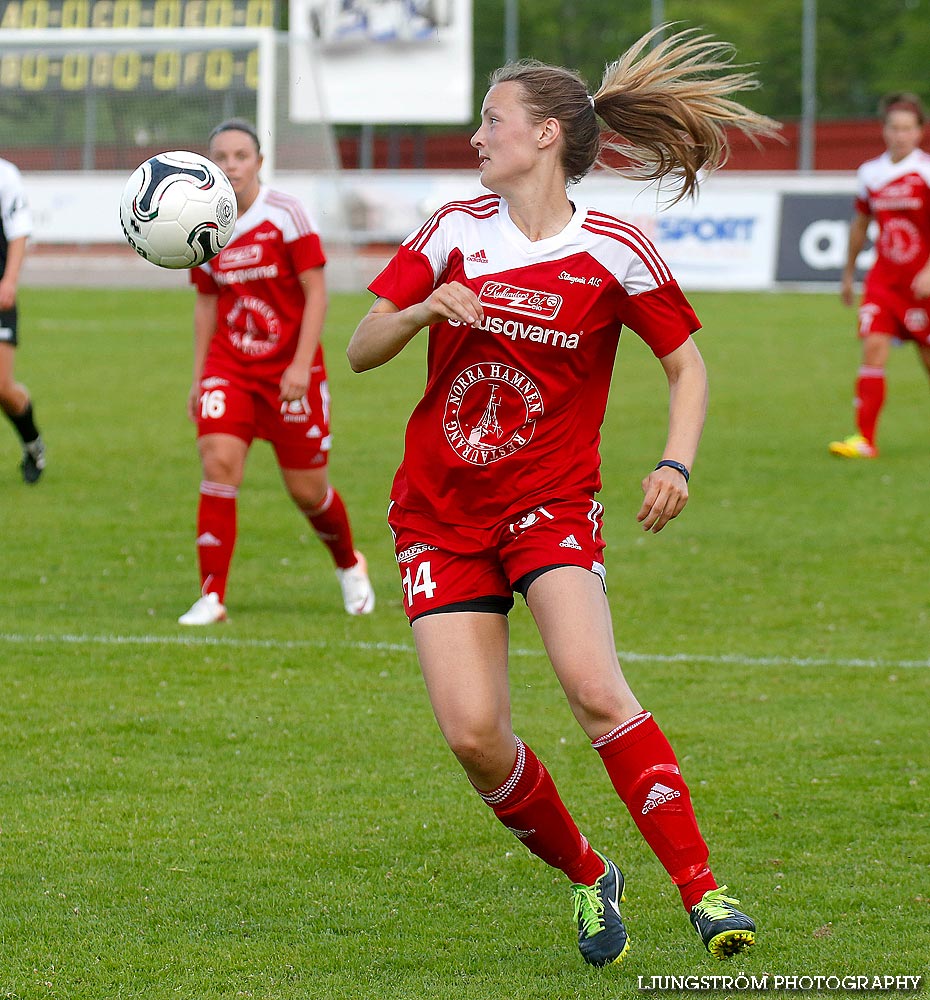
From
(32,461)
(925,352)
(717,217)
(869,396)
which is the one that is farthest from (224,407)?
(717,217)

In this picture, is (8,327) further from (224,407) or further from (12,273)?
(224,407)

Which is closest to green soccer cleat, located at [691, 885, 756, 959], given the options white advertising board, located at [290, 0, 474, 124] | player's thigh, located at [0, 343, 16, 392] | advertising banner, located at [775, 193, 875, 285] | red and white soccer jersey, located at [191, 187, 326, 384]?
red and white soccer jersey, located at [191, 187, 326, 384]

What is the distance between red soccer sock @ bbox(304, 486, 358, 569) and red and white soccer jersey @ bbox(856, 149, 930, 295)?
19.0ft

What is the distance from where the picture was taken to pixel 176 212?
515 cm

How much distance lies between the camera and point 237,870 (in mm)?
4473

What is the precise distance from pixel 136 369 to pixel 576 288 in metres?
13.9

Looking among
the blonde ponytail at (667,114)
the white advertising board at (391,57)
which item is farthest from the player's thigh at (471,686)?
the white advertising board at (391,57)

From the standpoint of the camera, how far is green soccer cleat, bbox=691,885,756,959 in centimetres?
350

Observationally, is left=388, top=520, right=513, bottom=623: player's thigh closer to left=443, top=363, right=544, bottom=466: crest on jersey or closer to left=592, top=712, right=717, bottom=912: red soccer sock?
left=443, top=363, right=544, bottom=466: crest on jersey

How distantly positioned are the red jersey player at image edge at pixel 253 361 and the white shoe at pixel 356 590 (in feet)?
1.32

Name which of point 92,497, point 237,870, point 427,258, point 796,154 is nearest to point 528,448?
point 427,258

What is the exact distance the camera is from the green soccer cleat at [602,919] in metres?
3.85

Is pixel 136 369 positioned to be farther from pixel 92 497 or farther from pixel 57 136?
pixel 57 136

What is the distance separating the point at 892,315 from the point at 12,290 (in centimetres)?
616
